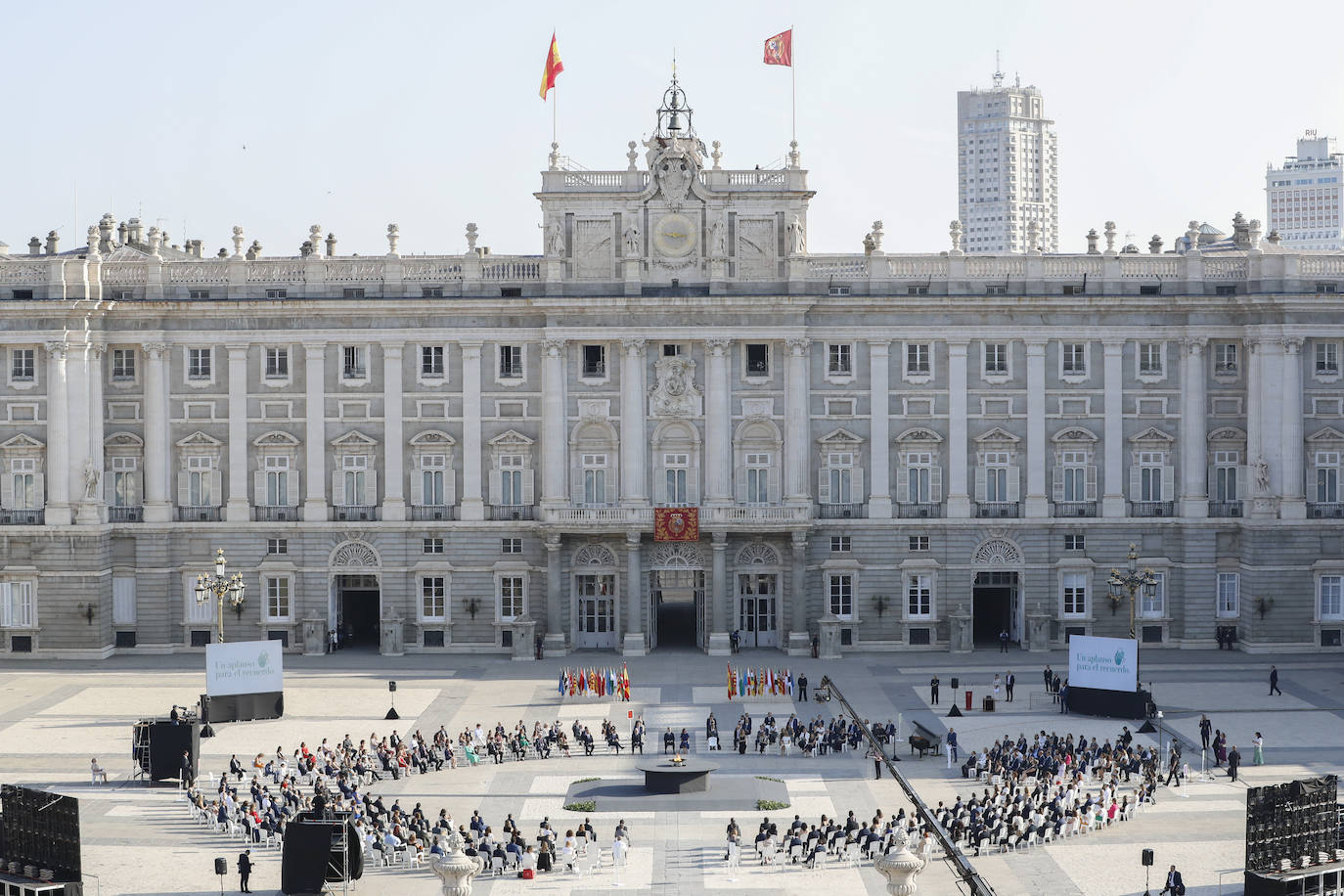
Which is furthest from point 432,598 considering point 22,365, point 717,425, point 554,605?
point 22,365

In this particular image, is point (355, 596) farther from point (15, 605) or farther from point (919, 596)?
point (919, 596)

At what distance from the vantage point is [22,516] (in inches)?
3246

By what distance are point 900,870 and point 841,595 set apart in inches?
1586

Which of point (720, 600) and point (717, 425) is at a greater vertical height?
point (717, 425)

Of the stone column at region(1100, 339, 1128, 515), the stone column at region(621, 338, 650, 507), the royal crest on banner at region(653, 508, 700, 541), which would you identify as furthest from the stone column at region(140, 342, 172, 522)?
the stone column at region(1100, 339, 1128, 515)

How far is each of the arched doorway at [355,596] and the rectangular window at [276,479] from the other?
3.57m

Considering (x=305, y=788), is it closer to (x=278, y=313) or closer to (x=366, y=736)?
(x=366, y=736)

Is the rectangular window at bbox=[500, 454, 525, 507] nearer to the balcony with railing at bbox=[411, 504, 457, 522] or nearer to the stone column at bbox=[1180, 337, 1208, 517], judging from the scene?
the balcony with railing at bbox=[411, 504, 457, 522]

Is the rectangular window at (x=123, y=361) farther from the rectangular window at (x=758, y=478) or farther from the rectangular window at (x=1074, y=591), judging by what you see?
the rectangular window at (x=1074, y=591)

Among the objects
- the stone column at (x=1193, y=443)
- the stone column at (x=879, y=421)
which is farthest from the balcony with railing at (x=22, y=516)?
the stone column at (x=1193, y=443)

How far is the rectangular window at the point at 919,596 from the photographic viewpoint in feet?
274

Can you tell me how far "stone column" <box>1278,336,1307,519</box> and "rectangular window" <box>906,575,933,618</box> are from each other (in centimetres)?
1647

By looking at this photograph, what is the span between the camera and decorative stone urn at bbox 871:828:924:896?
4362 centimetres

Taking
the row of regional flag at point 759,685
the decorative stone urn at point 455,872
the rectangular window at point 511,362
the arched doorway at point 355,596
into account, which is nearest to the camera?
the decorative stone urn at point 455,872
